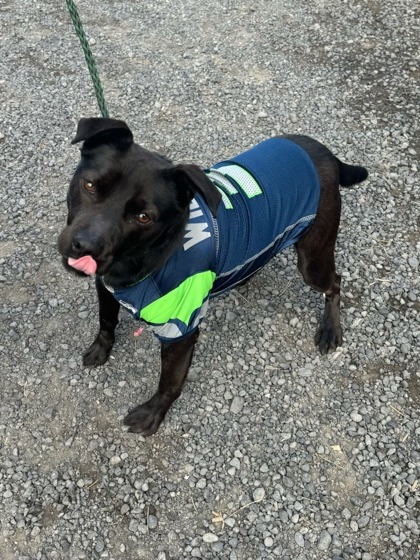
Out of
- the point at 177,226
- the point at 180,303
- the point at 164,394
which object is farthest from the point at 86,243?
the point at 164,394

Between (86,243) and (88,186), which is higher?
(88,186)

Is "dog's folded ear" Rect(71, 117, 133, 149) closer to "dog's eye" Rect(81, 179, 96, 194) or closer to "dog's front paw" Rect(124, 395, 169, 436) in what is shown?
"dog's eye" Rect(81, 179, 96, 194)

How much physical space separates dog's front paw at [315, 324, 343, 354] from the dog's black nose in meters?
2.29

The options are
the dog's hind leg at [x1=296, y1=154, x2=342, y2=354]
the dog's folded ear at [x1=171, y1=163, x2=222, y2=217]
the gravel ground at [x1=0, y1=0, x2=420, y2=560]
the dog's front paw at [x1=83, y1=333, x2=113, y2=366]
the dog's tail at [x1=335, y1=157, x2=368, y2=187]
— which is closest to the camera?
the dog's folded ear at [x1=171, y1=163, x2=222, y2=217]

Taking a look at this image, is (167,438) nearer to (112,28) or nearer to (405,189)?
(405,189)

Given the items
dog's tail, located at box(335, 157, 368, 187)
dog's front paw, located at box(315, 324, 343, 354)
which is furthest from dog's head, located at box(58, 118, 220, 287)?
dog's front paw, located at box(315, 324, 343, 354)

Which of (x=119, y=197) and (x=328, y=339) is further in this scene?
(x=328, y=339)

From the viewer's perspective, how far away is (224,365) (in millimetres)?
4438

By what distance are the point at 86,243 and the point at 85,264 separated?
0.14m

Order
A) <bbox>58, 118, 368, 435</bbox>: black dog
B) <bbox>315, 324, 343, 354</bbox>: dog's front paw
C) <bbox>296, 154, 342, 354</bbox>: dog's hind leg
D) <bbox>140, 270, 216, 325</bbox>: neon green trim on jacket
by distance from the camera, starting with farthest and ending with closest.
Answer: <bbox>315, 324, 343, 354</bbox>: dog's front paw, <bbox>296, 154, 342, 354</bbox>: dog's hind leg, <bbox>140, 270, 216, 325</bbox>: neon green trim on jacket, <bbox>58, 118, 368, 435</bbox>: black dog

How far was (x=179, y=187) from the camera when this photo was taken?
308 cm

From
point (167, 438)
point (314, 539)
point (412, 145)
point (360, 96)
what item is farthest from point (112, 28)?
point (314, 539)

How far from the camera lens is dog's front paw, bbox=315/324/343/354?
454cm

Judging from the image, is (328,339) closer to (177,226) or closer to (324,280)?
(324,280)
